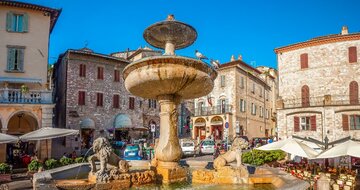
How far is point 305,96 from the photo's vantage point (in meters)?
33.7

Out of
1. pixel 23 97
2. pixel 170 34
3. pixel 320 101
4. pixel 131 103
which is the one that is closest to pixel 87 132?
pixel 131 103

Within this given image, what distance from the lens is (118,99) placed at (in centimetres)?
3556

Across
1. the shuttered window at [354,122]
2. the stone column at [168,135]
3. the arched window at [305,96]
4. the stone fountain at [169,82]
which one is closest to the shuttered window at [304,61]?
the arched window at [305,96]

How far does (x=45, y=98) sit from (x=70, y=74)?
9.99m

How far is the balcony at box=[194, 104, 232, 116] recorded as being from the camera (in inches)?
1667

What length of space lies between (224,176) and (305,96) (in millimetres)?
28395

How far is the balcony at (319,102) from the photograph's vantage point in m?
30.8

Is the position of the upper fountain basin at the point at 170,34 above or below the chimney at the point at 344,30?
below

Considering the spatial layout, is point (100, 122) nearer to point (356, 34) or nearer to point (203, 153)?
point (203, 153)

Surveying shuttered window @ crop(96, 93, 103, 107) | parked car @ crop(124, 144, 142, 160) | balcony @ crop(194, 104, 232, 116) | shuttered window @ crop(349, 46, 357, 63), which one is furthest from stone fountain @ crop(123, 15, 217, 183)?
balcony @ crop(194, 104, 232, 116)

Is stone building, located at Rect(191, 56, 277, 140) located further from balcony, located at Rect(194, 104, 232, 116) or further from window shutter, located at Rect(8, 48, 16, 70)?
window shutter, located at Rect(8, 48, 16, 70)

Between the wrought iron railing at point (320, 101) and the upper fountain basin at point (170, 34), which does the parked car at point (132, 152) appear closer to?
the upper fountain basin at point (170, 34)

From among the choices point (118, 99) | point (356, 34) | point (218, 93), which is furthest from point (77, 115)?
point (356, 34)

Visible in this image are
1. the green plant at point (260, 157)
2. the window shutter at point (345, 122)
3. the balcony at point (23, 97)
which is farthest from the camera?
the window shutter at point (345, 122)
